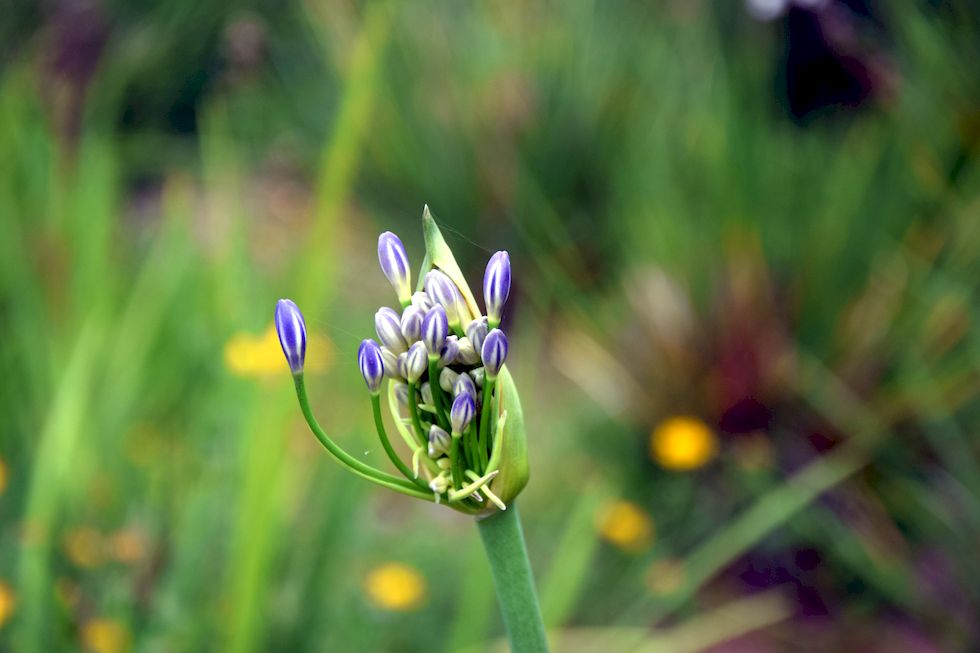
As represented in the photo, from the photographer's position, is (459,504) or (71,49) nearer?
(459,504)

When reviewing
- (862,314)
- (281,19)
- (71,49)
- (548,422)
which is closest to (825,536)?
(862,314)

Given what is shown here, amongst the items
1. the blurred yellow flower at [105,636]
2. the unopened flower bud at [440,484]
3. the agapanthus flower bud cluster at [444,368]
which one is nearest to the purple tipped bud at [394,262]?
the agapanthus flower bud cluster at [444,368]

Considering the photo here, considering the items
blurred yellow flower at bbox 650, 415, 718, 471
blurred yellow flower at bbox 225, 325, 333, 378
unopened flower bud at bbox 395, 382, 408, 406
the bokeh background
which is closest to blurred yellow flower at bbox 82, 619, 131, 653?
the bokeh background

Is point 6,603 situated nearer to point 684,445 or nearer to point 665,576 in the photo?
point 665,576

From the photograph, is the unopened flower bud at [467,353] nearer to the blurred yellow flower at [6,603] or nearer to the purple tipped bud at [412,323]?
the purple tipped bud at [412,323]

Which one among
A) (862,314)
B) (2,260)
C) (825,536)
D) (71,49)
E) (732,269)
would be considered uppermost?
(71,49)

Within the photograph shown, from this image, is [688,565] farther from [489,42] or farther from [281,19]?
[281,19]

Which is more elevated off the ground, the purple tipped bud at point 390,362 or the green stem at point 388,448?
the purple tipped bud at point 390,362
